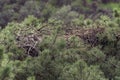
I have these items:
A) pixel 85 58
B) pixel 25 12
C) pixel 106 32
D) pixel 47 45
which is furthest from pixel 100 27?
pixel 25 12

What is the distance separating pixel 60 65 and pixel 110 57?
62.4 inches

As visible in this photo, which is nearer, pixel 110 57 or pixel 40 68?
pixel 40 68

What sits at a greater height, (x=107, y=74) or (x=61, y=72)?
(x=61, y=72)

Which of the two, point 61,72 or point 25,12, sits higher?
point 61,72

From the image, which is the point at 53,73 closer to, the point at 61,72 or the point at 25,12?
the point at 61,72

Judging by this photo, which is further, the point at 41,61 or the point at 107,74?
the point at 107,74

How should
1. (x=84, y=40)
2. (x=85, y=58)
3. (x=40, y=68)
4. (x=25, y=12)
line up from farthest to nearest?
1. (x=25, y=12)
2. (x=84, y=40)
3. (x=85, y=58)
4. (x=40, y=68)

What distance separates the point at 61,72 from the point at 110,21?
239 centimetres

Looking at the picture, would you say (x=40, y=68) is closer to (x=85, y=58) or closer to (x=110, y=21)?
(x=85, y=58)

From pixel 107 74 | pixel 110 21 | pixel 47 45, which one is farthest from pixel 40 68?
pixel 110 21

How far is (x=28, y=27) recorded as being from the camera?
28.7ft

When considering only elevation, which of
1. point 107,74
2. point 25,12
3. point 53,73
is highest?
point 53,73

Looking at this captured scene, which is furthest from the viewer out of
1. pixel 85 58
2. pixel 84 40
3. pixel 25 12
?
pixel 25 12

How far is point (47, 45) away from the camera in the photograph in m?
7.57
